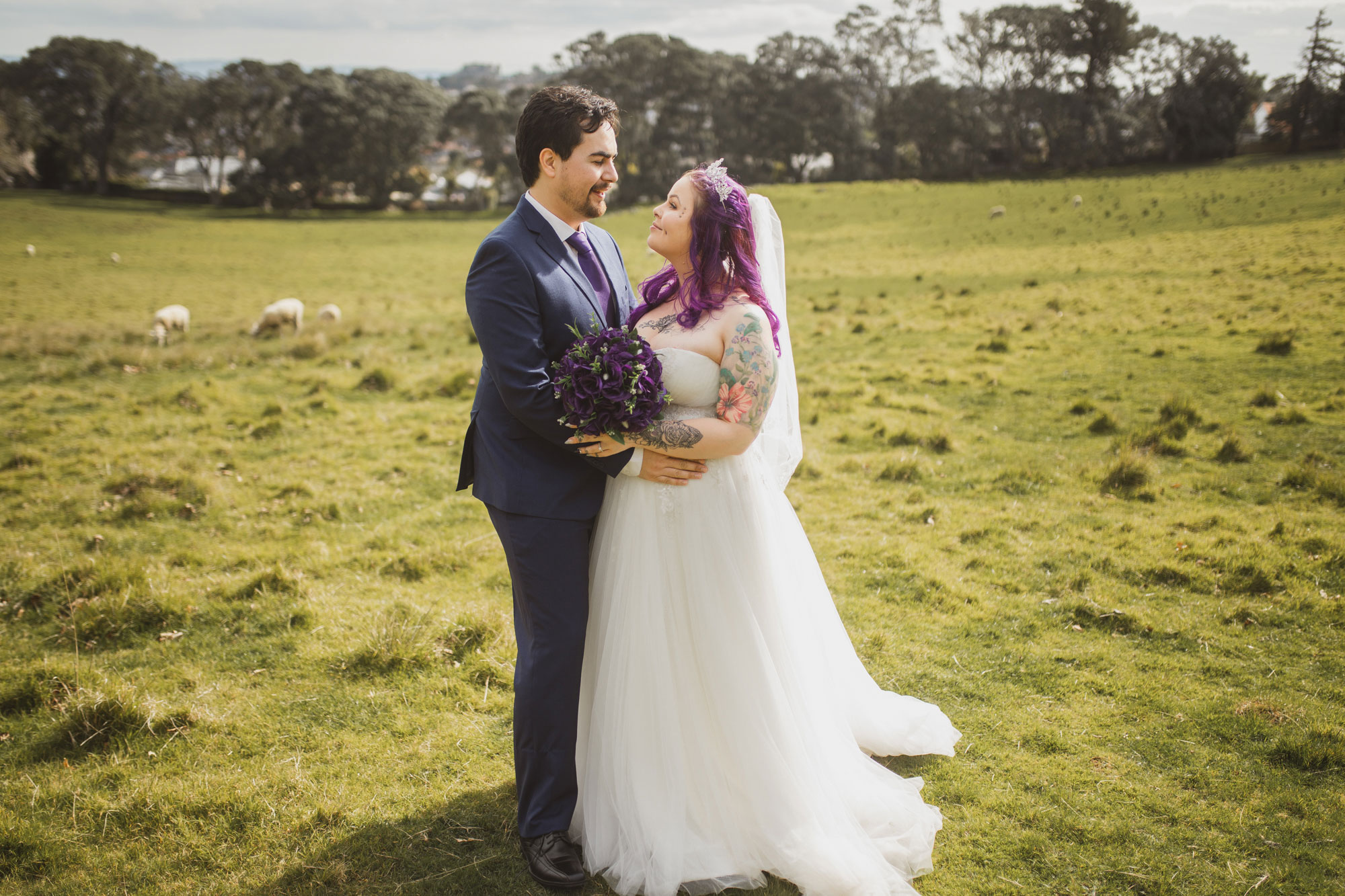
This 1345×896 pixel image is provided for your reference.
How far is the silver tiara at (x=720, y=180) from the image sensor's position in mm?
3715

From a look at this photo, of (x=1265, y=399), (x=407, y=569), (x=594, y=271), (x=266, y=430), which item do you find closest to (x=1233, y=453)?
(x=1265, y=399)

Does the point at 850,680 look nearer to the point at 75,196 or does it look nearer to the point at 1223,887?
the point at 1223,887

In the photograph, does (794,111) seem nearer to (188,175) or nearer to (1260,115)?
(1260,115)

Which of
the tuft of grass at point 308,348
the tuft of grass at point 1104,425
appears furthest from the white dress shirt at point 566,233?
the tuft of grass at point 308,348

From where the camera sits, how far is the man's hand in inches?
145

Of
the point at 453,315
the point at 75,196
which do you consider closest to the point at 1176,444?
the point at 453,315

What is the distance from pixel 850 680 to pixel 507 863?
80.0 inches

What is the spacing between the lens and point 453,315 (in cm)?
2036

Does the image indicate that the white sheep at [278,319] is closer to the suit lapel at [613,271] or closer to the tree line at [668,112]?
the suit lapel at [613,271]

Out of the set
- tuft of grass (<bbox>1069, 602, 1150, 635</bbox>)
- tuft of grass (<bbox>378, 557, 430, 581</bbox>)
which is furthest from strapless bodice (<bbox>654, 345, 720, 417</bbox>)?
tuft of grass (<bbox>378, 557, 430, 581</bbox>)

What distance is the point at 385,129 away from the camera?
6869 centimetres

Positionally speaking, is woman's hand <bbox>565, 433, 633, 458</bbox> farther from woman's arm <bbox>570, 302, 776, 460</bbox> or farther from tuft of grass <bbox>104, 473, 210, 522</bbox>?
tuft of grass <bbox>104, 473, 210, 522</bbox>

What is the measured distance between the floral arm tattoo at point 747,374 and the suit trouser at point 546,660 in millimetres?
911

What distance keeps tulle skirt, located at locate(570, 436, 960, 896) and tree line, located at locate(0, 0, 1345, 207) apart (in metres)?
65.6
